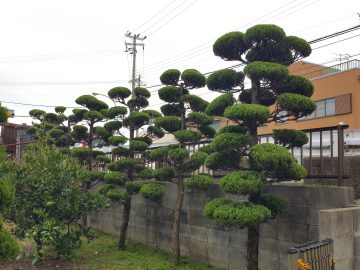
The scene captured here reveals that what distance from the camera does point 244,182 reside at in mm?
4828

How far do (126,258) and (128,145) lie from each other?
2550mm

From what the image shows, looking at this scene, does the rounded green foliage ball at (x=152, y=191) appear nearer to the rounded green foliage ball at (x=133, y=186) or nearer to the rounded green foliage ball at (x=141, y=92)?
the rounded green foliage ball at (x=133, y=186)

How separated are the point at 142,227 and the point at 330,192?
5295 millimetres

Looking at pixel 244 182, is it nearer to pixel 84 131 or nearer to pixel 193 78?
pixel 193 78

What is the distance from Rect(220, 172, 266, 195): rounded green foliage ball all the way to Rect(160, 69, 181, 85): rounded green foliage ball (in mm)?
3046

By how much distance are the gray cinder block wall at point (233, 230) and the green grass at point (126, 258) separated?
254 mm

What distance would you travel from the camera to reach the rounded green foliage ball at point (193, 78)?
23.9 feet

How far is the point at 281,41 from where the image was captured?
529 centimetres

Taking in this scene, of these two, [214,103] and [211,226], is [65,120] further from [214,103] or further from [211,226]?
[214,103]

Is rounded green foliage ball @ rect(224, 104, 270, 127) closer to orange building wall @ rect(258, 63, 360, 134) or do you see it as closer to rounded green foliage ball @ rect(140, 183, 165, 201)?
rounded green foliage ball @ rect(140, 183, 165, 201)

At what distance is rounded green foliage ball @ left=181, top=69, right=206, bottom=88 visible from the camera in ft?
23.9

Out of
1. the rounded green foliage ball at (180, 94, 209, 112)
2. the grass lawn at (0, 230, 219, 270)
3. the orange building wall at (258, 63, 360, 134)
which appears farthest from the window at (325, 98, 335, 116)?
the rounded green foliage ball at (180, 94, 209, 112)

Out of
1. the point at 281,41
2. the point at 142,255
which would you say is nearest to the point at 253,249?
the point at 281,41

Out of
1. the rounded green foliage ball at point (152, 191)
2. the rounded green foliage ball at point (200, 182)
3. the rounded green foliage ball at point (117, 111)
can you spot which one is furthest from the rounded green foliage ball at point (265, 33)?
the rounded green foliage ball at point (117, 111)
